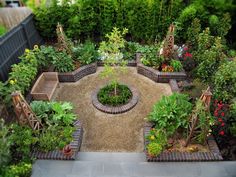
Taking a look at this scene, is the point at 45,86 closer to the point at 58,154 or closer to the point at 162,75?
the point at 58,154

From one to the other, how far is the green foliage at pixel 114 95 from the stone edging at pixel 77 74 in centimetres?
121

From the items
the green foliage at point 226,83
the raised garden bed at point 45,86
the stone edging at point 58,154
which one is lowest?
the stone edging at point 58,154

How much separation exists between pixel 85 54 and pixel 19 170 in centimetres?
475

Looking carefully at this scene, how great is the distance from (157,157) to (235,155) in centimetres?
190

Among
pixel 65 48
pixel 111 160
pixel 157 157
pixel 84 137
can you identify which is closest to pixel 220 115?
pixel 157 157

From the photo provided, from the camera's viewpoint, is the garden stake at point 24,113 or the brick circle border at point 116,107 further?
the brick circle border at point 116,107

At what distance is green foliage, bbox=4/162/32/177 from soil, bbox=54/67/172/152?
1.48 m

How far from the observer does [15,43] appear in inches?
295

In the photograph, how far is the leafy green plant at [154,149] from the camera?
5066 millimetres

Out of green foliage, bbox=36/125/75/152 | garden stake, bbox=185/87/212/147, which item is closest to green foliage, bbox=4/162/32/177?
green foliage, bbox=36/125/75/152

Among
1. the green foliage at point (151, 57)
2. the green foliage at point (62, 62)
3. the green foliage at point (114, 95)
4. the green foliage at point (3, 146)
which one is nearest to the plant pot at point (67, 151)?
the green foliage at point (3, 146)

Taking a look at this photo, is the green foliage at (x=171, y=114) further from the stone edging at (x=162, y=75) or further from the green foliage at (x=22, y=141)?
the green foliage at (x=22, y=141)

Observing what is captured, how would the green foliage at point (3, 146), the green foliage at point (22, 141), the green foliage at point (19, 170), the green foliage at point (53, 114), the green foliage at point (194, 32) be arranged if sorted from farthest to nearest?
the green foliage at point (194, 32)
the green foliage at point (53, 114)
the green foliage at point (22, 141)
the green foliage at point (19, 170)
the green foliage at point (3, 146)

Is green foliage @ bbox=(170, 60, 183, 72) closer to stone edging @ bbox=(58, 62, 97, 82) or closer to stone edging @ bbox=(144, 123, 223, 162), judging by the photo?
stone edging @ bbox=(58, 62, 97, 82)
